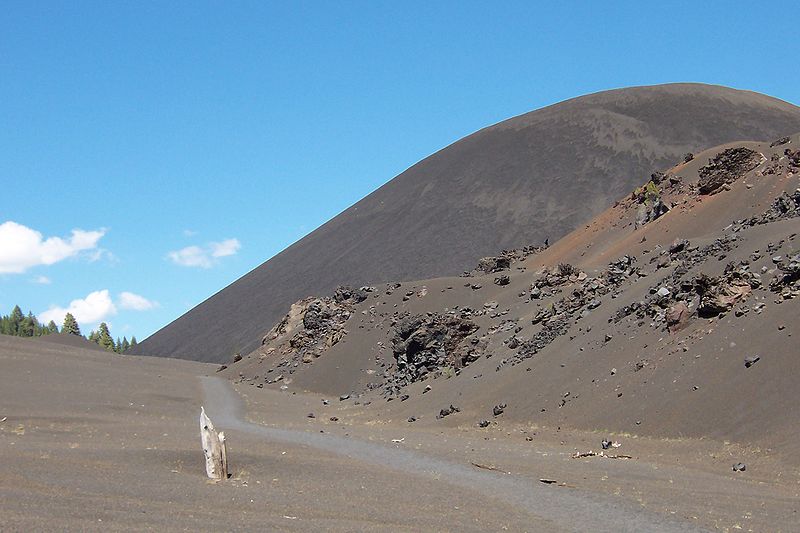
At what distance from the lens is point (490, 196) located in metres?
131

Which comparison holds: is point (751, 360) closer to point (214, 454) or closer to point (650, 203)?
point (214, 454)

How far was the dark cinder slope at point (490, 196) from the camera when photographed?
117 m

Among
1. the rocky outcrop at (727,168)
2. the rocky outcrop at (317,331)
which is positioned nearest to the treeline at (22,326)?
the rocky outcrop at (317,331)

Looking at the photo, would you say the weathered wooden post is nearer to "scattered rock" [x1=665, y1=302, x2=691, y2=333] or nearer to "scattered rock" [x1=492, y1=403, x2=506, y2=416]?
"scattered rock" [x1=492, y1=403, x2=506, y2=416]

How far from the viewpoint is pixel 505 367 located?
33.9 m

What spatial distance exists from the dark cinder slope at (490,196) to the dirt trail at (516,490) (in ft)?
261

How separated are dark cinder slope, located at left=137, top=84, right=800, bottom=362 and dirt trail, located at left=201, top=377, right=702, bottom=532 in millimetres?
79546

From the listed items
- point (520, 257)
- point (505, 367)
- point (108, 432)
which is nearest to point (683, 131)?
point (520, 257)

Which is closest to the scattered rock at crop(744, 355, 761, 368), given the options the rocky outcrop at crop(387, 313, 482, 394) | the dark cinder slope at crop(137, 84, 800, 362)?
the rocky outcrop at crop(387, 313, 482, 394)

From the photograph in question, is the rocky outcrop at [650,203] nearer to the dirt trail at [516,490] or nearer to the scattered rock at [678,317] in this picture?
the scattered rock at [678,317]

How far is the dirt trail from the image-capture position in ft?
43.9

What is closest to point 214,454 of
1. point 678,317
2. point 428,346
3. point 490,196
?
point 678,317

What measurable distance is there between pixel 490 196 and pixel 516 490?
115719mm

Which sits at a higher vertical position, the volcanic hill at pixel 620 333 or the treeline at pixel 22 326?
the treeline at pixel 22 326
